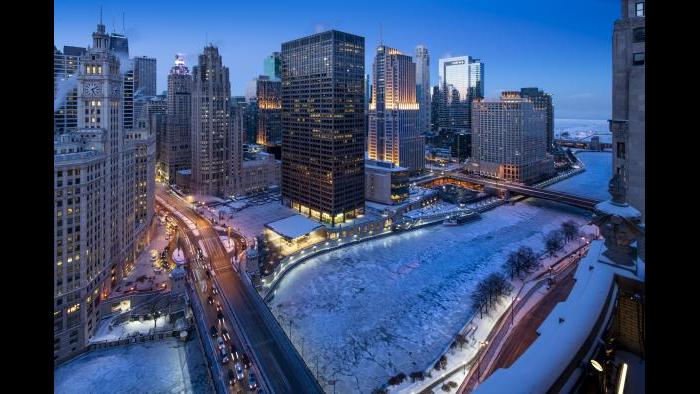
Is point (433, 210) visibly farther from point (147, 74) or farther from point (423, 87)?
point (147, 74)

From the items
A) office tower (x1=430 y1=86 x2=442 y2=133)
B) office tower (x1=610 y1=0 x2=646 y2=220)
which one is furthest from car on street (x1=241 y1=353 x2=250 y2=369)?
office tower (x1=430 y1=86 x2=442 y2=133)

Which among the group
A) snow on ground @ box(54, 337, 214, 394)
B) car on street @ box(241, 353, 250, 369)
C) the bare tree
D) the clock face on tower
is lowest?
snow on ground @ box(54, 337, 214, 394)

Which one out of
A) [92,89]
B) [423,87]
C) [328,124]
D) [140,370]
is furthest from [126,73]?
[423,87]

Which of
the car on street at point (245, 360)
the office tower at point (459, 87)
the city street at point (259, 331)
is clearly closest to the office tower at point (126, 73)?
the city street at point (259, 331)

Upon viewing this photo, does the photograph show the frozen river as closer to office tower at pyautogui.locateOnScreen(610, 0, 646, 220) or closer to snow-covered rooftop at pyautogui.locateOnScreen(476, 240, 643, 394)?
snow-covered rooftop at pyautogui.locateOnScreen(476, 240, 643, 394)

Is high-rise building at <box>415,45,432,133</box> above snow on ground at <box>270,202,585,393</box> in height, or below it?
above

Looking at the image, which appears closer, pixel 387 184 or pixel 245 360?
pixel 245 360

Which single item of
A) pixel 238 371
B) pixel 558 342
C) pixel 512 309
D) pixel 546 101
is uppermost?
pixel 546 101
